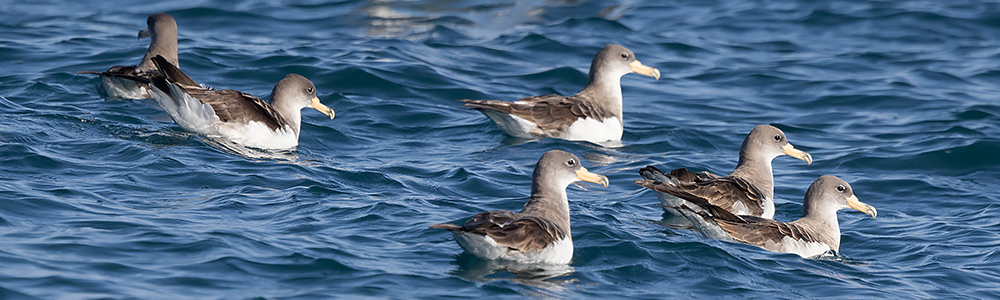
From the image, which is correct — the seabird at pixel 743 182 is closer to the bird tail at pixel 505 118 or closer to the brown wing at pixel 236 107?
the bird tail at pixel 505 118

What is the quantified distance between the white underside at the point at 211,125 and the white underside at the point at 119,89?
152 cm

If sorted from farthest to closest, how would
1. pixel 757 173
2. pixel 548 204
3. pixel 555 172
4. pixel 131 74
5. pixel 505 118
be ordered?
pixel 505 118 → pixel 131 74 → pixel 757 173 → pixel 555 172 → pixel 548 204

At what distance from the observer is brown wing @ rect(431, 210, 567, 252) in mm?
8156

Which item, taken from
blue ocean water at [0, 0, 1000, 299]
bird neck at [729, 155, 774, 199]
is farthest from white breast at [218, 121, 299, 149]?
→ bird neck at [729, 155, 774, 199]

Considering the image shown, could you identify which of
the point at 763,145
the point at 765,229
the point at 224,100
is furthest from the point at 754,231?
the point at 224,100

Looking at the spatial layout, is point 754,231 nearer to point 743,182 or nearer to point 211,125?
point 743,182

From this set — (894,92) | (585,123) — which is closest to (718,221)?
(585,123)

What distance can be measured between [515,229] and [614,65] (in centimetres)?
661

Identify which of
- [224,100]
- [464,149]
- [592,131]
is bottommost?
[464,149]

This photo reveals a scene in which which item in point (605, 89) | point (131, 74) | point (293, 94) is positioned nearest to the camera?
point (131, 74)

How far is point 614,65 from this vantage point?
48.0 feet

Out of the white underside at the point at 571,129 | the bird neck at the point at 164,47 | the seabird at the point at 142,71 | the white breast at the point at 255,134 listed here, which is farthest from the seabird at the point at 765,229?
the bird neck at the point at 164,47

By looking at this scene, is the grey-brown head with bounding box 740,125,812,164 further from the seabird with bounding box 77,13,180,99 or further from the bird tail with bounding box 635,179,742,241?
the seabird with bounding box 77,13,180,99

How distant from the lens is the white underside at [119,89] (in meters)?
13.6
